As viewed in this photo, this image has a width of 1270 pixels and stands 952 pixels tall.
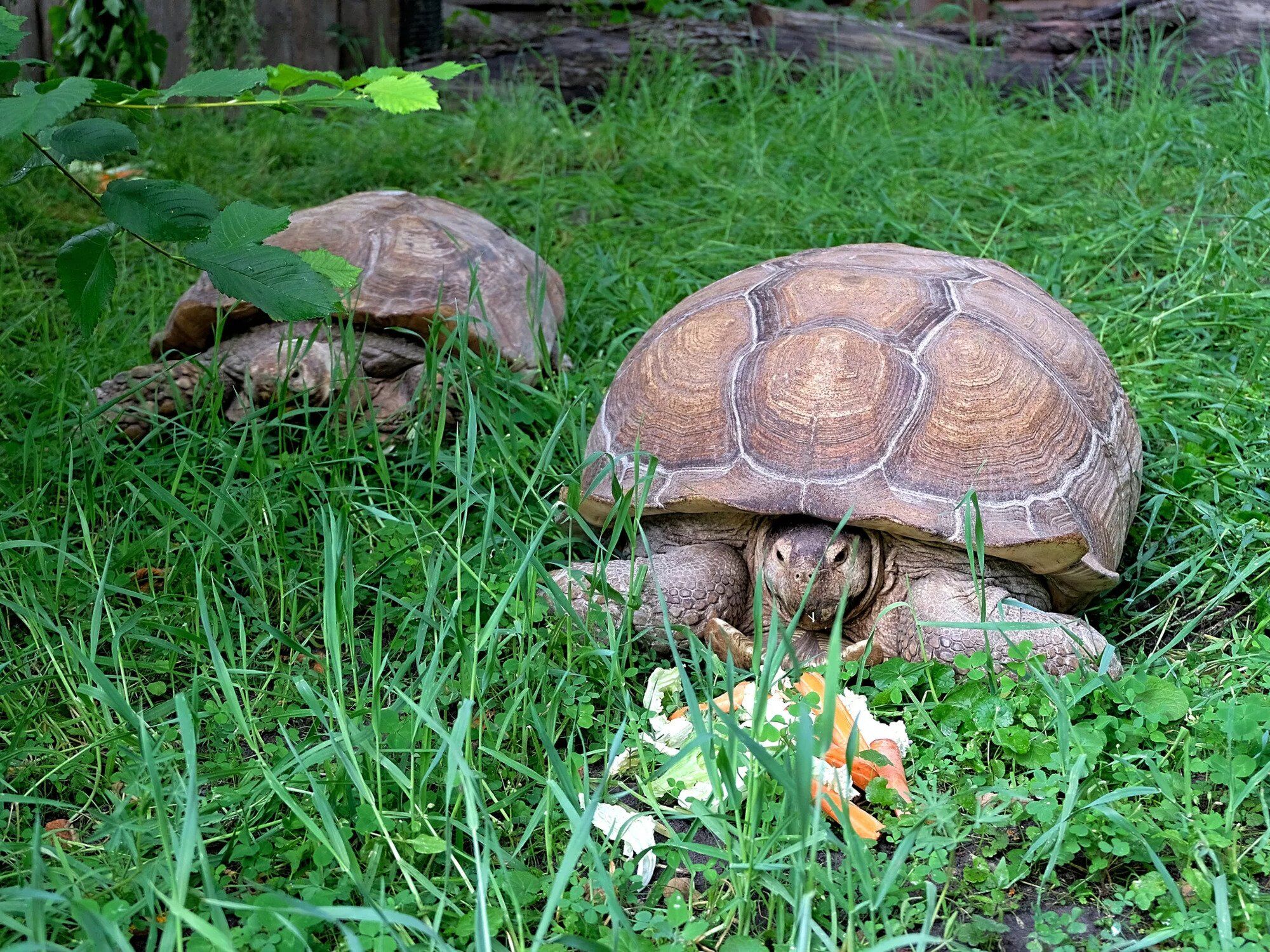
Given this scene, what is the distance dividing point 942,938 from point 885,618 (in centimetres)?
93

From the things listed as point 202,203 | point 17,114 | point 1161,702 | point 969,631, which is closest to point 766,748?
point 969,631

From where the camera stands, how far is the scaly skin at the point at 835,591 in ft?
7.59

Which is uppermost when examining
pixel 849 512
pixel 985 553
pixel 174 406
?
pixel 849 512

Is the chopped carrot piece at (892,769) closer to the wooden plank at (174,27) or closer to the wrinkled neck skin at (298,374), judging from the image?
the wrinkled neck skin at (298,374)

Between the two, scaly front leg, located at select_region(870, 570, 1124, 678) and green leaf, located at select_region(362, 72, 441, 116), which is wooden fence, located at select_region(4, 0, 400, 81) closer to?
green leaf, located at select_region(362, 72, 441, 116)

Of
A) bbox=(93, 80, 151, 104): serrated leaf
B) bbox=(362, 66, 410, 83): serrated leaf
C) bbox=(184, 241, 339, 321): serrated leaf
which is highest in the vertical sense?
bbox=(362, 66, 410, 83): serrated leaf

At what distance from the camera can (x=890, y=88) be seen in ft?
21.1

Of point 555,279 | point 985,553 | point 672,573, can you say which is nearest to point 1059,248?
point 555,279

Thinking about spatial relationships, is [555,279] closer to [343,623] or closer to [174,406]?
[174,406]

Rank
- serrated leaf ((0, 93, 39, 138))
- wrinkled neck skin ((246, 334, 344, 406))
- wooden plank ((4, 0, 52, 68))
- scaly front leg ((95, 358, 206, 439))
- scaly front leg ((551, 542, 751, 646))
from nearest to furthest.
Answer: serrated leaf ((0, 93, 39, 138)) → scaly front leg ((551, 542, 751, 646)) → scaly front leg ((95, 358, 206, 439)) → wrinkled neck skin ((246, 334, 344, 406)) → wooden plank ((4, 0, 52, 68))

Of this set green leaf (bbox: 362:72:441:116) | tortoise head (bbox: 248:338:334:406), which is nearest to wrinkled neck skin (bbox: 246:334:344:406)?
tortoise head (bbox: 248:338:334:406)

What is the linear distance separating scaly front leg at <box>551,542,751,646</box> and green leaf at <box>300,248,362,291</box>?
0.75 metres

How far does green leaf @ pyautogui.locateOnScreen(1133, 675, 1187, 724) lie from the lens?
2020mm

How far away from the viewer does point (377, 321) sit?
3.54 metres
